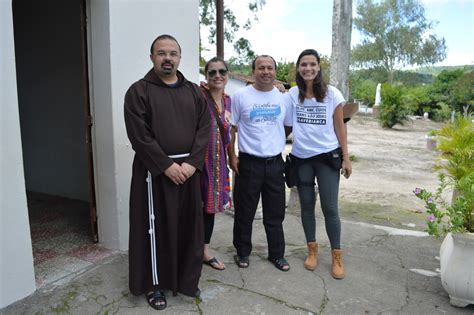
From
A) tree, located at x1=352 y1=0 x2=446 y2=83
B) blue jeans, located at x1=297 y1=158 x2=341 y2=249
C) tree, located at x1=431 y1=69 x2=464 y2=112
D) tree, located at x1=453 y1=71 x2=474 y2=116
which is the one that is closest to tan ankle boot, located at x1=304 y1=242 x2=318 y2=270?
blue jeans, located at x1=297 y1=158 x2=341 y2=249

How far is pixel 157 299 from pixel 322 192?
5.02 ft

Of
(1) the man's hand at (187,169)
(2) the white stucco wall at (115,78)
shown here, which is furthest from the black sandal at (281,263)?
(2) the white stucco wall at (115,78)

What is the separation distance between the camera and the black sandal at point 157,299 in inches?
110

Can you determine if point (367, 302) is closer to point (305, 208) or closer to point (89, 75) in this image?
point (305, 208)

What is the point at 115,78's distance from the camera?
343cm

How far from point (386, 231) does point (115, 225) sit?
118 inches

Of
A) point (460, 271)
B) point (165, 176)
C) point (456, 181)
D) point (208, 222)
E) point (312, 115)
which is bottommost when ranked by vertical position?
point (460, 271)

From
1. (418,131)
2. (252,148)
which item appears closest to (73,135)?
(252,148)

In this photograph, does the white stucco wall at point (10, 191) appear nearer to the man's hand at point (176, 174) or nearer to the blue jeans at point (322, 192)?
the man's hand at point (176, 174)

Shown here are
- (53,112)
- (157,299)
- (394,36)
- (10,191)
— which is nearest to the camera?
(10,191)

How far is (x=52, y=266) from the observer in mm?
3439

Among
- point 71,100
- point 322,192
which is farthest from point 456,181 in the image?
point 71,100

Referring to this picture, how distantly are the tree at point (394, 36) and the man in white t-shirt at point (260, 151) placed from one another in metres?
42.8

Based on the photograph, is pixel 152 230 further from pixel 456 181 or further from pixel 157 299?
pixel 456 181
